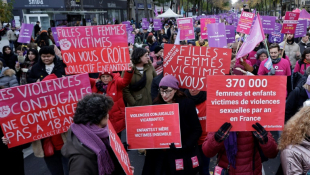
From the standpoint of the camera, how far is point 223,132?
2592 millimetres

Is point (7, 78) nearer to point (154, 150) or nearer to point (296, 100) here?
point (154, 150)

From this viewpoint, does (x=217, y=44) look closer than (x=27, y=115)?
No

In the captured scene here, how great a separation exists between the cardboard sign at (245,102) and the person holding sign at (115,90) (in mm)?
1992

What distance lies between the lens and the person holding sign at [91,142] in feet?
7.21

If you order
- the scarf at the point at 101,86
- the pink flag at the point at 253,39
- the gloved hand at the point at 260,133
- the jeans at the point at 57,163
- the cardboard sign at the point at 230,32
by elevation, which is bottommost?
the jeans at the point at 57,163

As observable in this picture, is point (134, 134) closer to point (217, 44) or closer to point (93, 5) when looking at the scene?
point (217, 44)

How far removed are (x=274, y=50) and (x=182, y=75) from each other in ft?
9.22

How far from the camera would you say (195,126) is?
3.26 metres

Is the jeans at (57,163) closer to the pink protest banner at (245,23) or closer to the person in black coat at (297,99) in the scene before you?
the person in black coat at (297,99)

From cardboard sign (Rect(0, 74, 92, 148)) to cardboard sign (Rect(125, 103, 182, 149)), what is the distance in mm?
787

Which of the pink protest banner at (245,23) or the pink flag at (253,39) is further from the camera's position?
the pink protest banner at (245,23)

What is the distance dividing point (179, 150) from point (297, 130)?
118cm

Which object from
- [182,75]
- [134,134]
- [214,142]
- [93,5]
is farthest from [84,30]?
[93,5]

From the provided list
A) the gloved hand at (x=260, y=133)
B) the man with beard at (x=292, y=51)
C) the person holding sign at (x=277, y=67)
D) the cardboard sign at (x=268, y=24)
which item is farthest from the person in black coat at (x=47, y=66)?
the cardboard sign at (x=268, y=24)
